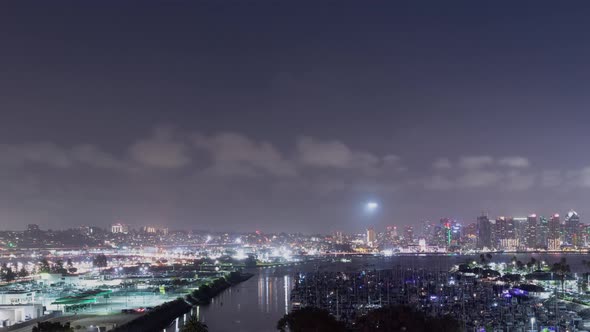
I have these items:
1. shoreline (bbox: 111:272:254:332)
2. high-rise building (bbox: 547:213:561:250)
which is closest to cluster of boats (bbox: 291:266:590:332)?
shoreline (bbox: 111:272:254:332)

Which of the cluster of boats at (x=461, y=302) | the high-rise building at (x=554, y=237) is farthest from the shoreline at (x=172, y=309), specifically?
the high-rise building at (x=554, y=237)

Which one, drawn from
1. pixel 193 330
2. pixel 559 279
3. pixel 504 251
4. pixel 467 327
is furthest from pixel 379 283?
pixel 504 251

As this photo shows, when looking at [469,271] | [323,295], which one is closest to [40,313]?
[323,295]

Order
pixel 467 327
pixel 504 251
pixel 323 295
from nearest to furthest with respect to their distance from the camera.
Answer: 1. pixel 467 327
2. pixel 323 295
3. pixel 504 251

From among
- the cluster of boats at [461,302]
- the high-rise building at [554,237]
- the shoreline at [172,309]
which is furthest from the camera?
the high-rise building at [554,237]

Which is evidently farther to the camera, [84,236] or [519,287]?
[84,236]

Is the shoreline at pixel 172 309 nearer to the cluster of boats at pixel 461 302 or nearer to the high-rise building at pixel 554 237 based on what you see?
the cluster of boats at pixel 461 302

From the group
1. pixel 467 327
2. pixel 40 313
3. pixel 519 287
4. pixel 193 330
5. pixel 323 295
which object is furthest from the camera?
pixel 519 287

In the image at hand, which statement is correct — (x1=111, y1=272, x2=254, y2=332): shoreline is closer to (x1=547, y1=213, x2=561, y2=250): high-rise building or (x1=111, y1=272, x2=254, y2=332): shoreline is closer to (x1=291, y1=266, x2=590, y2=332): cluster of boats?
(x1=291, y1=266, x2=590, y2=332): cluster of boats

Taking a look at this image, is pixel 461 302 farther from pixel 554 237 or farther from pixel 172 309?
pixel 554 237

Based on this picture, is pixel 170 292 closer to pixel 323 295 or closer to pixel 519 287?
pixel 323 295

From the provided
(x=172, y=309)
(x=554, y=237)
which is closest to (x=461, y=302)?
(x=172, y=309)
